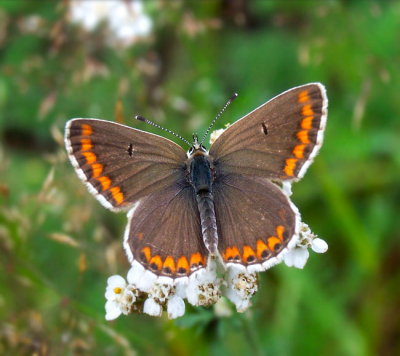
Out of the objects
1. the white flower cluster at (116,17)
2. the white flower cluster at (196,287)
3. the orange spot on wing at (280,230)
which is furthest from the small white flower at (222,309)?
the white flower cluster at (116,17)

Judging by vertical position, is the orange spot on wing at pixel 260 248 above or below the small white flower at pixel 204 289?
above

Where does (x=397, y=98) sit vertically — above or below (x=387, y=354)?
above

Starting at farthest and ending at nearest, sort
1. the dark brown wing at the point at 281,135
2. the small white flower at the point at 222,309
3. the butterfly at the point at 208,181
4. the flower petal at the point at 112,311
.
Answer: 1. the small white flower at the point at 222,309
2. the flower petal at the point at 112,311
3. the dark brown wing at the point at 281,135
4. the butterfly at the point at 208,181

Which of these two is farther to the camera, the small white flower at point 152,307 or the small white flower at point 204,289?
the small white flower at point 152,307

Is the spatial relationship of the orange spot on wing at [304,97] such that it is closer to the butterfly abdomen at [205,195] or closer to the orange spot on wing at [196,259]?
the butterfly abdomen at [205,195]

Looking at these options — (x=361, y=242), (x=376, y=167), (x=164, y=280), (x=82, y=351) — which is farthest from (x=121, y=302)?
(x=376, y=167)

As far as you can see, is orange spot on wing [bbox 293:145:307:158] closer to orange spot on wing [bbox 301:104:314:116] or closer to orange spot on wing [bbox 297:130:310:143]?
orange spot on wing [bbox 297:130:310:143]

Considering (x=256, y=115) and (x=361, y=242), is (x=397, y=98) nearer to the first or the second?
(x=361, y=242)
